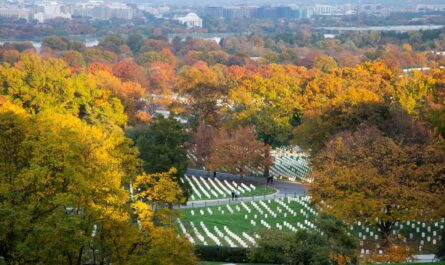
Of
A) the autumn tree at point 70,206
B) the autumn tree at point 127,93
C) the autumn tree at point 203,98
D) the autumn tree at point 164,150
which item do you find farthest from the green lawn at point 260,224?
the autumn tree at point 127,93

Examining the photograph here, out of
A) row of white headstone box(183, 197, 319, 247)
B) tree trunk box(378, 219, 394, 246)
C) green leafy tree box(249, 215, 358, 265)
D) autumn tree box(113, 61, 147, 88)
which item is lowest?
row of white headstone box(183, 197, 319, 247)

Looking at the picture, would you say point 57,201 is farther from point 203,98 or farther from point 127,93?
point 127,93

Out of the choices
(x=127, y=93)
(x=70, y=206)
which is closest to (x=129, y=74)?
Answer: (x=127, y=93)

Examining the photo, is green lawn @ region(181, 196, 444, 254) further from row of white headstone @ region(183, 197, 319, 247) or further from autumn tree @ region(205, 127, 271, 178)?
autumn tree @ region(205, 127, 271, 178)

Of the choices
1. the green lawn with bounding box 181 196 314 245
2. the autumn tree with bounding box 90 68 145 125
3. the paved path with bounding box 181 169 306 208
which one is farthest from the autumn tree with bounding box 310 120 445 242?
the autumn tree with bounding box 90 68 145 125

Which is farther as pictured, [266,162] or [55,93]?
[55,93]

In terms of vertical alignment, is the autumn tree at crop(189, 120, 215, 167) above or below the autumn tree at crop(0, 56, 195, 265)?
below

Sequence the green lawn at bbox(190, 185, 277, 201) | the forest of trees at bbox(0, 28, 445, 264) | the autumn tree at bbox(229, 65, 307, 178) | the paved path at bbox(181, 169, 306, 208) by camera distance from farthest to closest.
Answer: the autumn tree at bbox(229, 65, 307, 178) → the green lawn at bbox(190, 185, 277, 201) → the paved path at bbox(181, 169, 306, 208) → the forest of trees at bbox(0, 28, 445, 264)

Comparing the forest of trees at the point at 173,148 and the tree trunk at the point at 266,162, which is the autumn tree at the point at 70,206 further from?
the tree trunk at the point at 266,162

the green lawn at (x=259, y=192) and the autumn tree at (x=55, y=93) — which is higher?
the autumn tree at (x=55, y=93)
